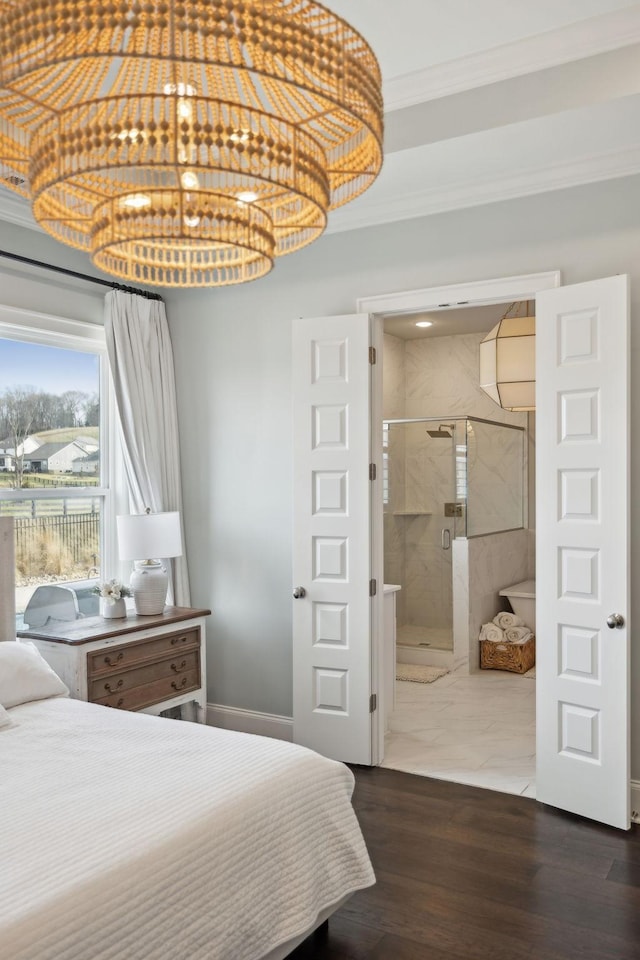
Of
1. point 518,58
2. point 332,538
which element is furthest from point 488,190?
point 332,538

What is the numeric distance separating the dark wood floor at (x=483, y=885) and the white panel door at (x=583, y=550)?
0.24 meters

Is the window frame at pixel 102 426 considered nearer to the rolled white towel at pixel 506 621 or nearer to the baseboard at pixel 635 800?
the baseboard at pixel 635 800

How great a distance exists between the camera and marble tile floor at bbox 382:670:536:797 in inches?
158

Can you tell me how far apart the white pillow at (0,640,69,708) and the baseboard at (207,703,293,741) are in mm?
1511

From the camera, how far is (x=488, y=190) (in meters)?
3.79

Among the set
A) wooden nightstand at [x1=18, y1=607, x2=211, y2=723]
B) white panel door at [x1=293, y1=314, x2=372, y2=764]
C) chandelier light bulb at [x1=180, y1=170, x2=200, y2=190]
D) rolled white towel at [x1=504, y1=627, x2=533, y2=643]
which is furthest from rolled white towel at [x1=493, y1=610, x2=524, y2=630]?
chandelier light bulb at [x1=180, y1=170, x2=200, y2=190]

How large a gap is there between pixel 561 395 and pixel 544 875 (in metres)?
1.94

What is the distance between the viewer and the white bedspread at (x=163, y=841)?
1.73 m

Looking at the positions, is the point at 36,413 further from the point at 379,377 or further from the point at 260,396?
the point at 379,377

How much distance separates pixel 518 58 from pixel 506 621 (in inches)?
181

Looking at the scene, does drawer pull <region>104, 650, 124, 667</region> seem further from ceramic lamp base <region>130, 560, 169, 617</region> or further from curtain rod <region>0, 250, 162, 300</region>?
curtain rod <region>0, 250, 162, 300</region>

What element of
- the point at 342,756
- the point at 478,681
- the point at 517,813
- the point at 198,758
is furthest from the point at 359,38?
the point at 478,681

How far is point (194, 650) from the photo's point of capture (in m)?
4.31

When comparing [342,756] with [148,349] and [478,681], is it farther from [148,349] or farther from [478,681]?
[148,349]
